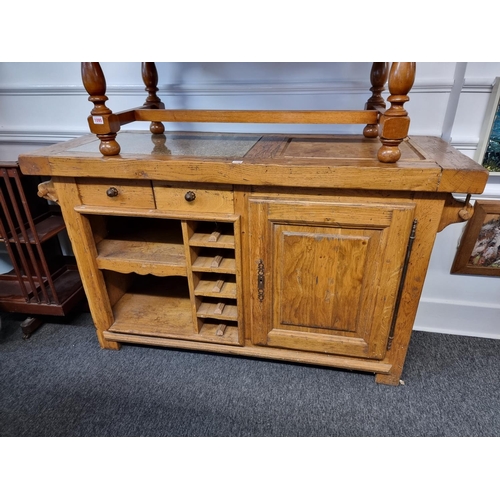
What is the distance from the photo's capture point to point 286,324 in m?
1.43

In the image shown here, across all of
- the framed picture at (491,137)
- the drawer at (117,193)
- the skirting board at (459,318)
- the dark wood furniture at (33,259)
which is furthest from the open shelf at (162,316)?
the framed picture at (491,137)

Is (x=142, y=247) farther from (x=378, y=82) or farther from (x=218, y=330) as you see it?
(x=378, y=82)

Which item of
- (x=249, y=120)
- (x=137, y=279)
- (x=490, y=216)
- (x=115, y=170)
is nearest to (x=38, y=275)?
(x=137, y=279)

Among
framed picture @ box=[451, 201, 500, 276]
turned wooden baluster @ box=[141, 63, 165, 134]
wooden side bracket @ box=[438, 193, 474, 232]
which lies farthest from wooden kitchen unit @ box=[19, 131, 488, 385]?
framed picture @ box=[451, 201, 500, 276]

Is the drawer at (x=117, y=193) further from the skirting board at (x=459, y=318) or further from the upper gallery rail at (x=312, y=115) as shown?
the skirting board at (x=459, y=318)

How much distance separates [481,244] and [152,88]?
167 cm

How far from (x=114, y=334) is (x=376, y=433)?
1.19 m

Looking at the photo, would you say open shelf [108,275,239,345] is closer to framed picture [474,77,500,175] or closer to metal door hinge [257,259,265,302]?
metal door hinge [257,259,265,302]

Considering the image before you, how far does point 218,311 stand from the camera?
4.87ft

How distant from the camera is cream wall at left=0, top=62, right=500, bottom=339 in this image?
1477mm

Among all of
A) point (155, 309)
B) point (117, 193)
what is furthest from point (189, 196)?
point (155, 309)

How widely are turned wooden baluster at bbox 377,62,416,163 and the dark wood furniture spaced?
4.82 ft

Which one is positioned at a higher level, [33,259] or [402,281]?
[402,281]

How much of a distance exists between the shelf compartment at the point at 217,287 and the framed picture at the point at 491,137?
46.4 inches
